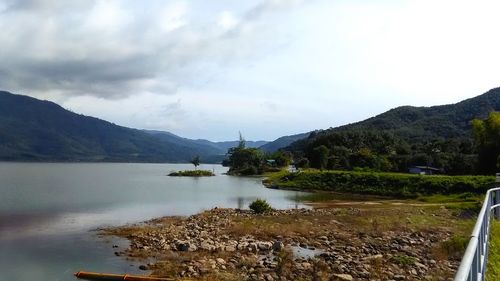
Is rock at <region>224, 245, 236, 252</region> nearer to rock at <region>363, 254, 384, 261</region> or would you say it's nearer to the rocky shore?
the rocky shore

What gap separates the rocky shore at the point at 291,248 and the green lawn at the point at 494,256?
5.92 m

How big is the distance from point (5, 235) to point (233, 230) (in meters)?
18.4

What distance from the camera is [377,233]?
34656mm

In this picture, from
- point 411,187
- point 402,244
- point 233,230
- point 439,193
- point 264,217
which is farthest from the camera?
point 411,187

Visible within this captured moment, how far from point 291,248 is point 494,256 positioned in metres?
18.3

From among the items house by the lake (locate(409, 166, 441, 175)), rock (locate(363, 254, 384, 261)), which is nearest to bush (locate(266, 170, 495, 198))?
house by the lake (locate(409, 166, 441, 175))

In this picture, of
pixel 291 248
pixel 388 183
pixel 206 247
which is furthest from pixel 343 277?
pixel 388 183

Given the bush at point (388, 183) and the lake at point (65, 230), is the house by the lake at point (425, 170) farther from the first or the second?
the lake at point (65, 230)

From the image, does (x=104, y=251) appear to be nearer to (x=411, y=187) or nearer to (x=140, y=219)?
(x=140, y=219)

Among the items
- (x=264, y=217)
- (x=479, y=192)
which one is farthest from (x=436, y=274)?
(x=479, y=192)

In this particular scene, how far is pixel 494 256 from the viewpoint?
12812mm

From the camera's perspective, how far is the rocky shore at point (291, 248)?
22875 millimetres

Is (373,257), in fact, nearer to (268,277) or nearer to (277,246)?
(277,246)

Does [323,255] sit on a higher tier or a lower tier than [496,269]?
lower
